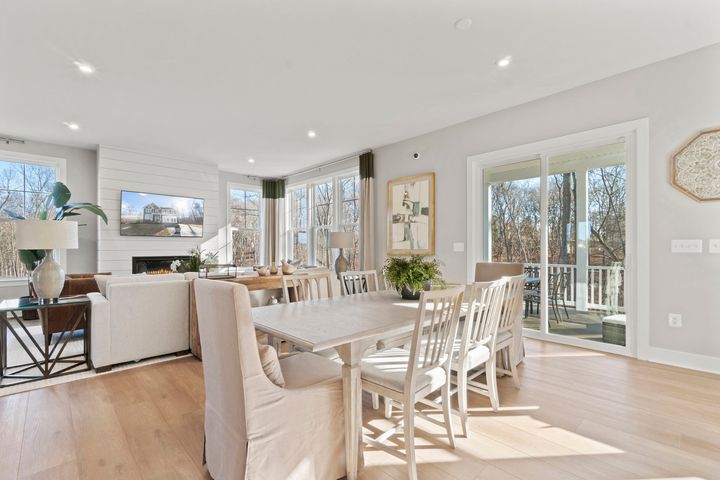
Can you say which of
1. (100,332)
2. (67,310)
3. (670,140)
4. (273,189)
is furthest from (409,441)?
(273,189)

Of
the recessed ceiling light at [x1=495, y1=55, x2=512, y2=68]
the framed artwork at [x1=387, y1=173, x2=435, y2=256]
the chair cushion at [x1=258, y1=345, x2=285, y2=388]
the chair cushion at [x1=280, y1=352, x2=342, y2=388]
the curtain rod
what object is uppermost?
the recessed ceiling light at [x1=495, y1=55, x2=512, y2=68]

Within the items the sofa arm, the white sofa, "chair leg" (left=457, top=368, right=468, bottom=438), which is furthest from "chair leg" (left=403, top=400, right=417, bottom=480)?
the sofa arm

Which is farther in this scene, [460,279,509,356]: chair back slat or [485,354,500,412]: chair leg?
[485,354,500,412]: chair leg

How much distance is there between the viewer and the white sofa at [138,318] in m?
2.96

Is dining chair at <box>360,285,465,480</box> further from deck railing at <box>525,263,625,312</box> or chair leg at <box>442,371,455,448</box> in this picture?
deck railing at <box>525,263,625,312</box>

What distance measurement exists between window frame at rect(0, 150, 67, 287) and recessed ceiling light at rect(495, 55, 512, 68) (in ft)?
21.6

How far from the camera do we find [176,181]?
6297 millimetres

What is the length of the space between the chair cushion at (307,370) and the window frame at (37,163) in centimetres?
565

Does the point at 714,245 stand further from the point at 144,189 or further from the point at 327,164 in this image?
the point at 144,189

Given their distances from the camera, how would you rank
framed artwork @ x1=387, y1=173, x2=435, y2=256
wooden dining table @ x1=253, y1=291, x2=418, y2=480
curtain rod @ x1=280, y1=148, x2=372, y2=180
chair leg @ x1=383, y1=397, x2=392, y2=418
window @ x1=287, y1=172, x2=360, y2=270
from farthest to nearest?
window @ x1=287, y1=172, x2=360, y2=270, curtain rod @ x1=280, y1=148, x2=372, y2=180, framed artwork @ x1=387, y1=173, x2=435, y2=256, chair leg @ x1=383, y1=397, x2=392, y2=418, wooden dining table @ x1=253, y1=291, x2=418, y2=480

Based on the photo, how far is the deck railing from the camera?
11.3 ft

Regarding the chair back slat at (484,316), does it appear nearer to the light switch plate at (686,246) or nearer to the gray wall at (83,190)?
the light switch plate at (686,246)

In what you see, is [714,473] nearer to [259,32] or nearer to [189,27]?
[259,32]

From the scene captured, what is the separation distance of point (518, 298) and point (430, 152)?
294 cm
